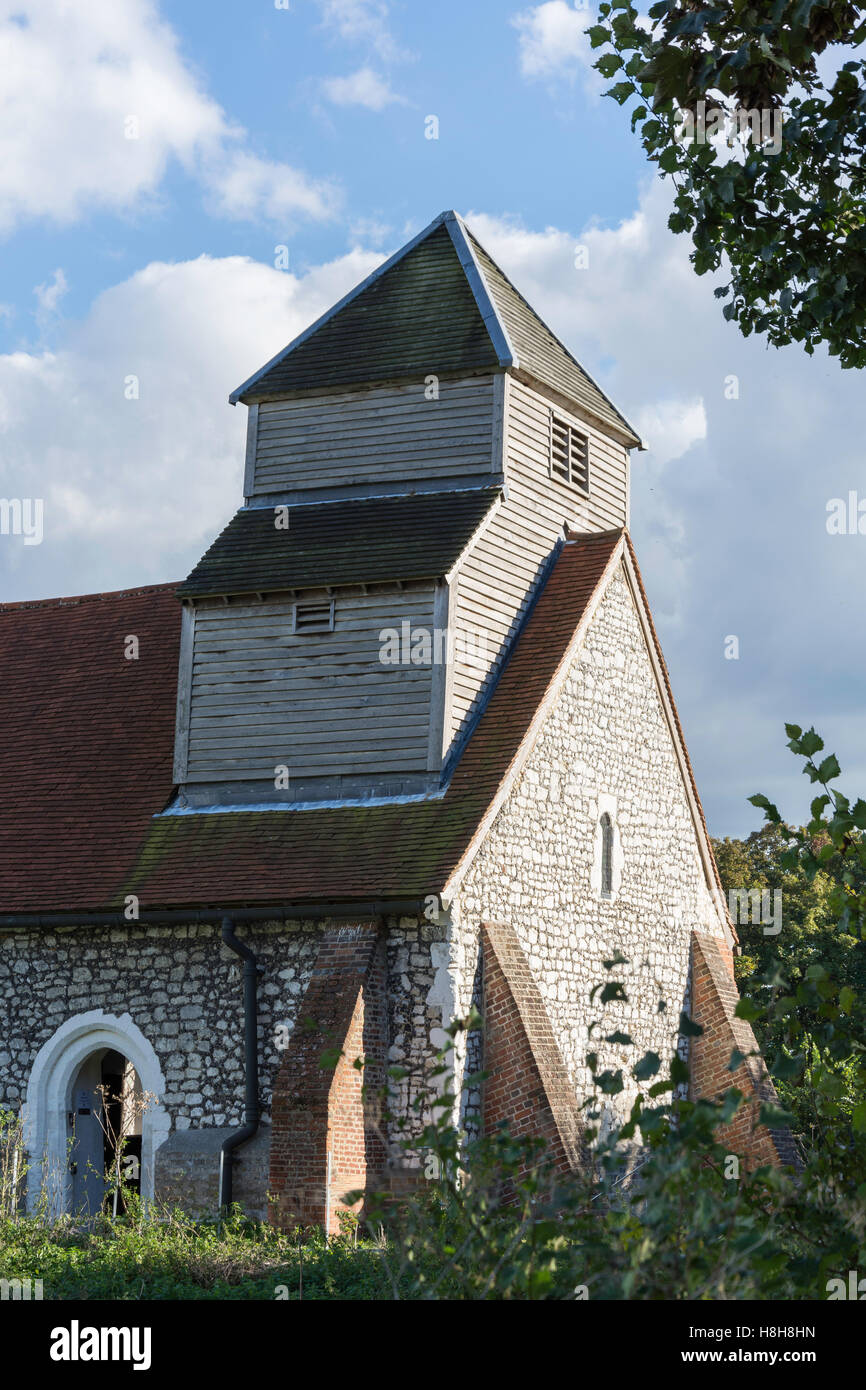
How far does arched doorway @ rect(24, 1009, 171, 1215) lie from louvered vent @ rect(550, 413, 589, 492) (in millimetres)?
9163

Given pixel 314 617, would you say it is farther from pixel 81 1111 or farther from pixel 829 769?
pixel 829 769

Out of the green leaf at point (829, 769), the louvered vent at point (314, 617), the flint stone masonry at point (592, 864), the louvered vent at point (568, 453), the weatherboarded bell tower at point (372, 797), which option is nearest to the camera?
the green leaf at point (829, 769)

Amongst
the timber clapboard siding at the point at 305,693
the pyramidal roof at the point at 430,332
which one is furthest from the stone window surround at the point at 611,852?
the pyramidal roof at the point at 430,332

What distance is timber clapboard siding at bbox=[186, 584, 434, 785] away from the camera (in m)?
17.1

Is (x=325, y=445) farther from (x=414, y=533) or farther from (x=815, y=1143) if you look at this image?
(x=815, y=1143)

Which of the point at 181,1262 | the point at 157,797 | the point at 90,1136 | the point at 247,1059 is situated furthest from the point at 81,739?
the point at 181,1262

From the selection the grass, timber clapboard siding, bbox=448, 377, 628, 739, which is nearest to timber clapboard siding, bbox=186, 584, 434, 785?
timber clapboard siding, bbox=448, 377, 628, 739

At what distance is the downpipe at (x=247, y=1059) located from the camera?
1523cm

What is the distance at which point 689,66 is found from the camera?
25.7 feet

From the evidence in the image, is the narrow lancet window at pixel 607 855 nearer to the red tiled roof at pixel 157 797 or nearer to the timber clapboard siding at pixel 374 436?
the red tiled roof at pixel 157 797

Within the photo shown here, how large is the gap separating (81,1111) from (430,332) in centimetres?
1066

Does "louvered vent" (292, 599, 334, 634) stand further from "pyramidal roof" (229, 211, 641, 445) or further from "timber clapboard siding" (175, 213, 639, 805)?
"pyramidal roof" (229, 211, 641, 445)

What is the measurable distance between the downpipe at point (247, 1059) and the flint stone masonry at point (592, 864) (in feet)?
7.38
